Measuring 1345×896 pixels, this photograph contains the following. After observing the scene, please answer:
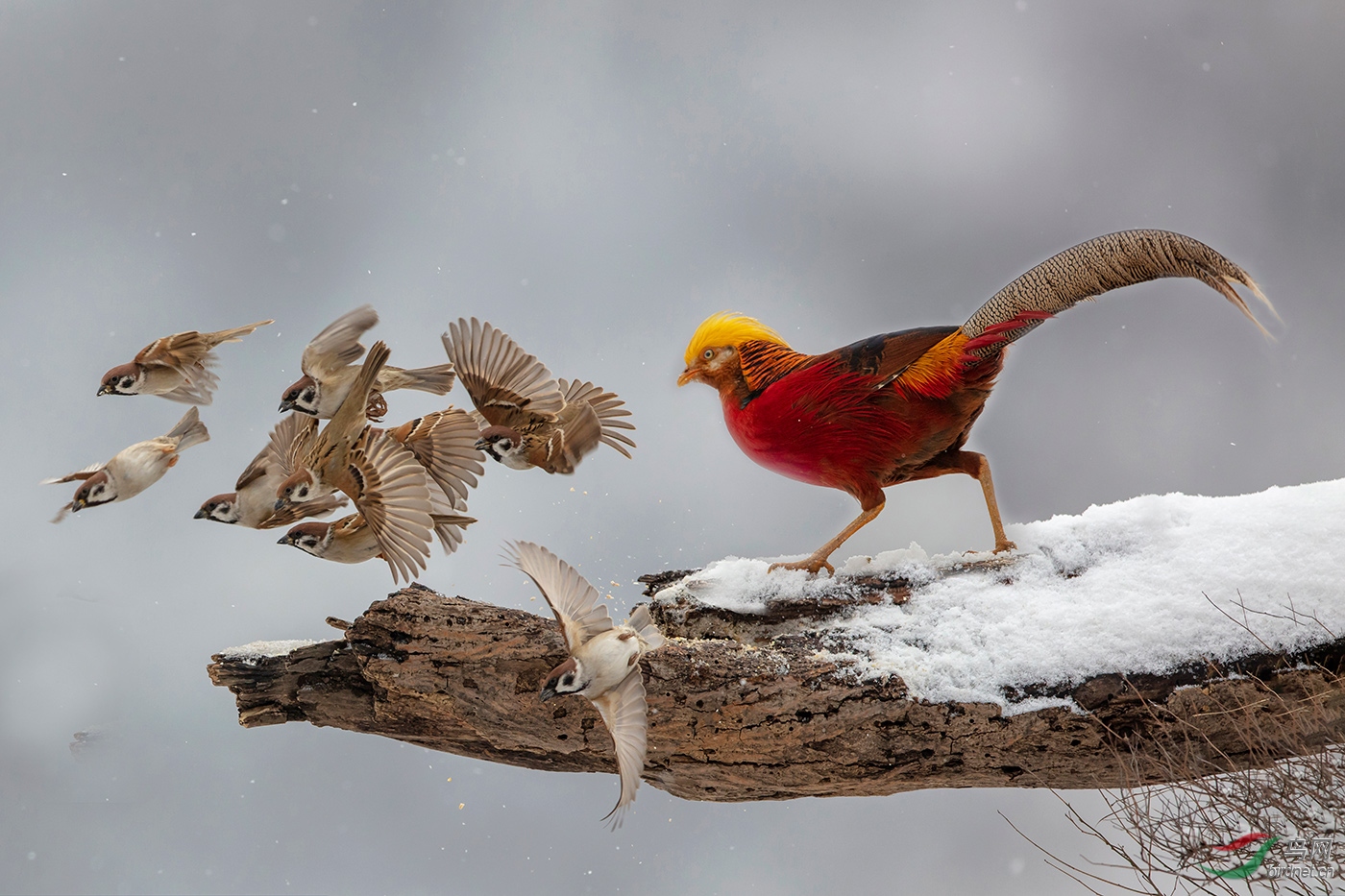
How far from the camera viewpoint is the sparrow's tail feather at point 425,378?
131 centimetres

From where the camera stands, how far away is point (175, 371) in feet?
4.06

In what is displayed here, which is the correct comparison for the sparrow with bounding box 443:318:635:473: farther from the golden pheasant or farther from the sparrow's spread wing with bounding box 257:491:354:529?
the golden pheasant

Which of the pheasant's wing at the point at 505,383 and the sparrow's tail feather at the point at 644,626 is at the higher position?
the pheasant's wing at the point at 505,383

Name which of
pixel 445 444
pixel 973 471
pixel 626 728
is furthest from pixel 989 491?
pixel 445 444

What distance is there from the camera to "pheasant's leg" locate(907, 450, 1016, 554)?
5.80 feet

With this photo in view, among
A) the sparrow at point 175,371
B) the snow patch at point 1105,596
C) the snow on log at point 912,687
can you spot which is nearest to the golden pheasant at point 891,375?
the snow patch at point 1105,596

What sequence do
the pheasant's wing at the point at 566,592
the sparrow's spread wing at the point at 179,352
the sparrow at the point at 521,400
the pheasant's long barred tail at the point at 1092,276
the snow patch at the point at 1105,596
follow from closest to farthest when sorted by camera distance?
the pheasant's wing at the point at 566,592
the sparrow's spread wing at the point at 179,352
the sparrow at the point at 521,400
the snow patch at the point at 1105,596
the pheasant's long barred tail at the point at 1092,276

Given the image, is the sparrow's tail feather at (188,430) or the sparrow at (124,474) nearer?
the sparrow at (124,474)

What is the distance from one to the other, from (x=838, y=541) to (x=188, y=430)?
3.63 ft

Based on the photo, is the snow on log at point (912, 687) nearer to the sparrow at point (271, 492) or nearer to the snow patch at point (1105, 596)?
the snow patch at point (1105, 596)

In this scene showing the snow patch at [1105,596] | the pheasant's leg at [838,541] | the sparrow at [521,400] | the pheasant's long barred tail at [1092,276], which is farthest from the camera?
the pheasant's leg at [838,541]

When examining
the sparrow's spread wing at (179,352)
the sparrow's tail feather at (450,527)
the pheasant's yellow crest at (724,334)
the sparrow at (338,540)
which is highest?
the pheasant's yellow crest at (724,334)

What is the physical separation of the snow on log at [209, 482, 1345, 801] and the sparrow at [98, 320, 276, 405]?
1.35 feet

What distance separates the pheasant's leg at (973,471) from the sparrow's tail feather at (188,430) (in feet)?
4.11
